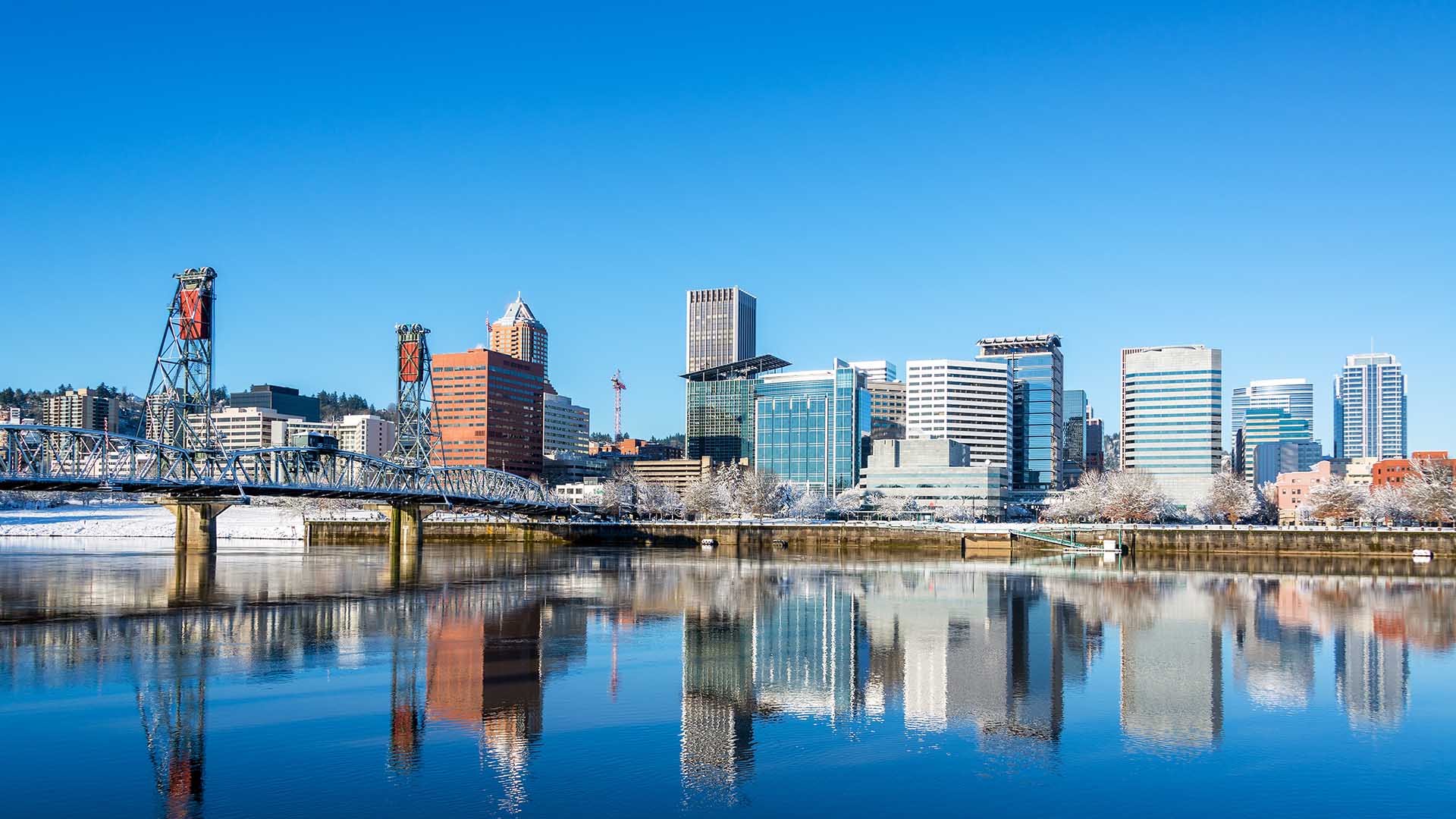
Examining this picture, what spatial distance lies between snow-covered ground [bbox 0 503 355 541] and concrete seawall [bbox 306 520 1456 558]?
11042 mm

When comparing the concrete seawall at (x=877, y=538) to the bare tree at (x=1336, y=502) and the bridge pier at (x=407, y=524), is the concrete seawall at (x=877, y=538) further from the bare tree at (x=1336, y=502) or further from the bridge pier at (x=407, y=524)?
the bare tree at (x=1336, y=502)

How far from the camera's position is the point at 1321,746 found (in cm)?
2742

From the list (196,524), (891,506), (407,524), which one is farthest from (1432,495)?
(196,524)

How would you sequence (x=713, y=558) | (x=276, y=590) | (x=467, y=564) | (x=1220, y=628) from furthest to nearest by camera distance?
(x=713, y=558)
(x=467, y=564)
(x=276, y=590)
(x=1220, y=628)

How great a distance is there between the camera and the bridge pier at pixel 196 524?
101062 mm

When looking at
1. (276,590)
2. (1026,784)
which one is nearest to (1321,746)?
(1026,784)

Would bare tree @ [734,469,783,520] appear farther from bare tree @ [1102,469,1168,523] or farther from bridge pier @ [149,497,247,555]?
bridge pier @ [149,497,247,555]

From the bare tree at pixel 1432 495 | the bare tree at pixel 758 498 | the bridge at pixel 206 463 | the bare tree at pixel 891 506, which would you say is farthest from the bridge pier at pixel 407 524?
the bare tree at pixel 1432 495

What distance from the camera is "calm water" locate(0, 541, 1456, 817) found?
74.1ft

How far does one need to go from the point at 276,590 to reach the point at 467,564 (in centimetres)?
3238

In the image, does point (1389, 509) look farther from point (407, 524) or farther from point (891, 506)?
point (407, 524)

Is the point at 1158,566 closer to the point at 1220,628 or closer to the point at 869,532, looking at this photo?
the point at 869,532

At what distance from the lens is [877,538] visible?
417 feet

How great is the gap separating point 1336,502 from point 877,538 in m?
68.6
